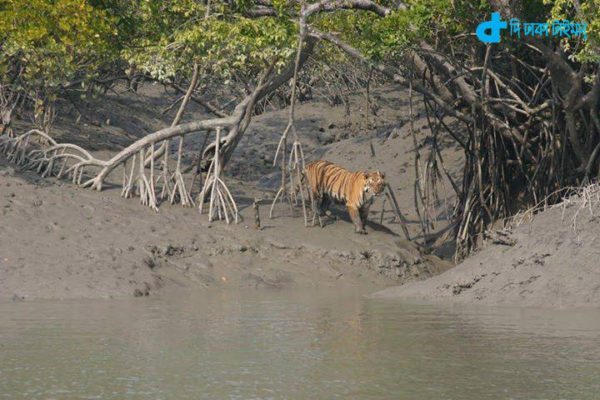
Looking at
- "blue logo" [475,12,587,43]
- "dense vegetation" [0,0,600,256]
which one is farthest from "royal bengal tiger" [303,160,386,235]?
"blue logo" [475,12,587,43]

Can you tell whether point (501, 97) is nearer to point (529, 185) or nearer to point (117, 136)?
point (529, 185)

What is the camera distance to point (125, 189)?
17703mm

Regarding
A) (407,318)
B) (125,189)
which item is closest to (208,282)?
(125,189)

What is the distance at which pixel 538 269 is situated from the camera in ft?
41.3

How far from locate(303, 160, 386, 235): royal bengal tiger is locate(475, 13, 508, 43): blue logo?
313 centimetres

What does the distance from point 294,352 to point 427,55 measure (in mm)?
8313

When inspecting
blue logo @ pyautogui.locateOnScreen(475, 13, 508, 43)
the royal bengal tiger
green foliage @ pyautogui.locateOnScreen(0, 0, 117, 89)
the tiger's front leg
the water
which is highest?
blue logo @ pyautogui.locateOnScreen(475, 13, 508, 43)

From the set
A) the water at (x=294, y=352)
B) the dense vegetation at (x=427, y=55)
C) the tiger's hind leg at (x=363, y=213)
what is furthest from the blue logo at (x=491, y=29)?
the water at (x=294, y=352)

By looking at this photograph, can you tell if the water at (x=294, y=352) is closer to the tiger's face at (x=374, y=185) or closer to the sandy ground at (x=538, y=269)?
the sandy ground at (x=538, y=269)

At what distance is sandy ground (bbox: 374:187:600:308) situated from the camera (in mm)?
12125

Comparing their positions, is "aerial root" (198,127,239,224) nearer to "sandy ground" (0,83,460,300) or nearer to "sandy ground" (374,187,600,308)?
"sandy ground" (0,83,460,300)

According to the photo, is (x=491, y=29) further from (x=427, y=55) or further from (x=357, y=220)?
(x=357, y=220)

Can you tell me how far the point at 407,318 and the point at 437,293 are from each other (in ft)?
6.51

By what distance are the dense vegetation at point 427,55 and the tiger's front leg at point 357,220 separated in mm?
932
